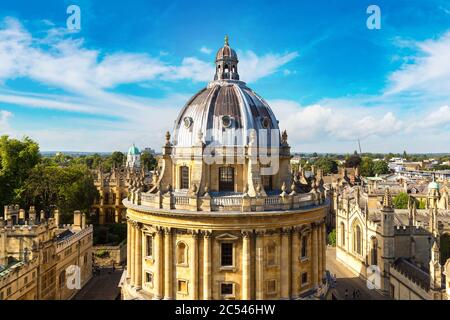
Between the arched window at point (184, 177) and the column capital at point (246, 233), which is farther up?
the arched window at point (184, 177)

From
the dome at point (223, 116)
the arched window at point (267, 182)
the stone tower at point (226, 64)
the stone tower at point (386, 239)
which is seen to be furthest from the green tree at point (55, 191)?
the stone tower at point (386, 239)

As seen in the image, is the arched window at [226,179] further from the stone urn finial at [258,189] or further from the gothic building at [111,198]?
the gothic building at [111,198]

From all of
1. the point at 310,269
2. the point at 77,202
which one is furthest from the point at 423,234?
the point at 77,202

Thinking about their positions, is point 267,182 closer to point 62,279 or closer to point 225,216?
point 225,216

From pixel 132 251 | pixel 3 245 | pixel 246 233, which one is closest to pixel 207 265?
pixel 246 233

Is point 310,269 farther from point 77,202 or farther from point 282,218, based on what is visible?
point 77,202

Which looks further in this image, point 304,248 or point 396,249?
point 396,249

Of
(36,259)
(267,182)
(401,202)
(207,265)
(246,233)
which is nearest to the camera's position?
(246,233)
